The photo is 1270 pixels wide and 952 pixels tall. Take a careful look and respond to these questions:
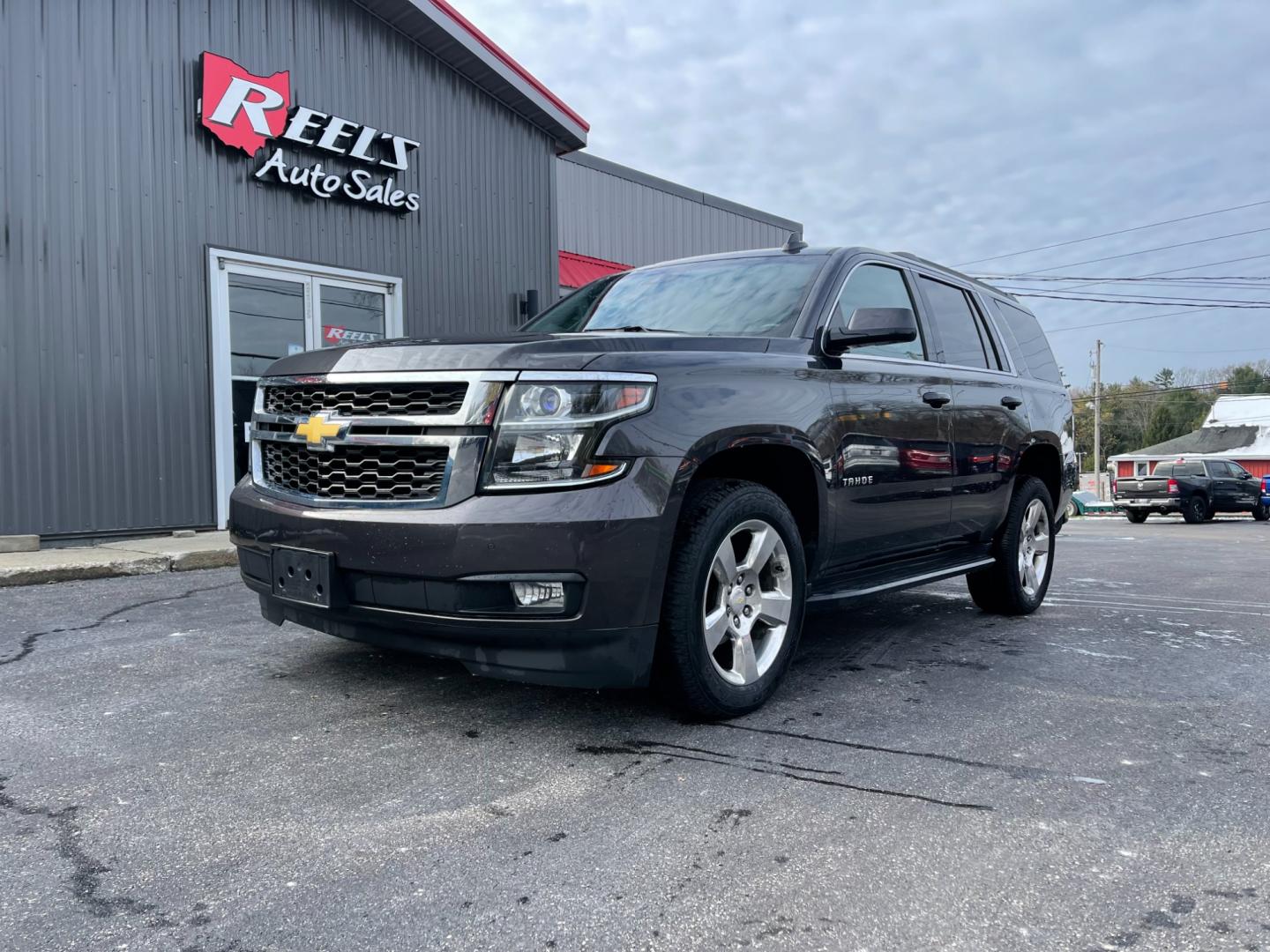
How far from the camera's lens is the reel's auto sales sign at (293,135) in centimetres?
920

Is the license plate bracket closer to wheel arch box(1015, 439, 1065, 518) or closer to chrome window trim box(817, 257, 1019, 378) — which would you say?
chrome window trim box(817, 257, 1019, 378)

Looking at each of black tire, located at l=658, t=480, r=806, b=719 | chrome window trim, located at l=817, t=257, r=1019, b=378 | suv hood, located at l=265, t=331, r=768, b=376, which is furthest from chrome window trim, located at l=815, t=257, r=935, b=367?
black tire, located at l=658, t=480, r=806, b=719

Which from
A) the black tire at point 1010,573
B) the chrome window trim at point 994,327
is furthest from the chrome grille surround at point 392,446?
the chrome window trim at point 994,327

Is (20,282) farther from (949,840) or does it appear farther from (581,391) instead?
(949,840)

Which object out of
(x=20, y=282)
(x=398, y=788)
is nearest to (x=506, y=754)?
(x=398, y=788)

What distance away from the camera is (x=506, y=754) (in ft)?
9.91

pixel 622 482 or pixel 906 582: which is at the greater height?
pixel 622 482

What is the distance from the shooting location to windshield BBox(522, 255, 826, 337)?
400cm

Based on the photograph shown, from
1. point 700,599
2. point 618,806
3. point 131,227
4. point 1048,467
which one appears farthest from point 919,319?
point 131,227

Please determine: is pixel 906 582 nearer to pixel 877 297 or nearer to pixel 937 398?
pixel 937 398

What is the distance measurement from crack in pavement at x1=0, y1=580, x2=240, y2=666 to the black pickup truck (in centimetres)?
2538

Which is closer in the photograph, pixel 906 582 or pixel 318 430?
pixel 318 430

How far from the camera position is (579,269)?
15.4 meters

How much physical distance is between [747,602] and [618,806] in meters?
1.03
